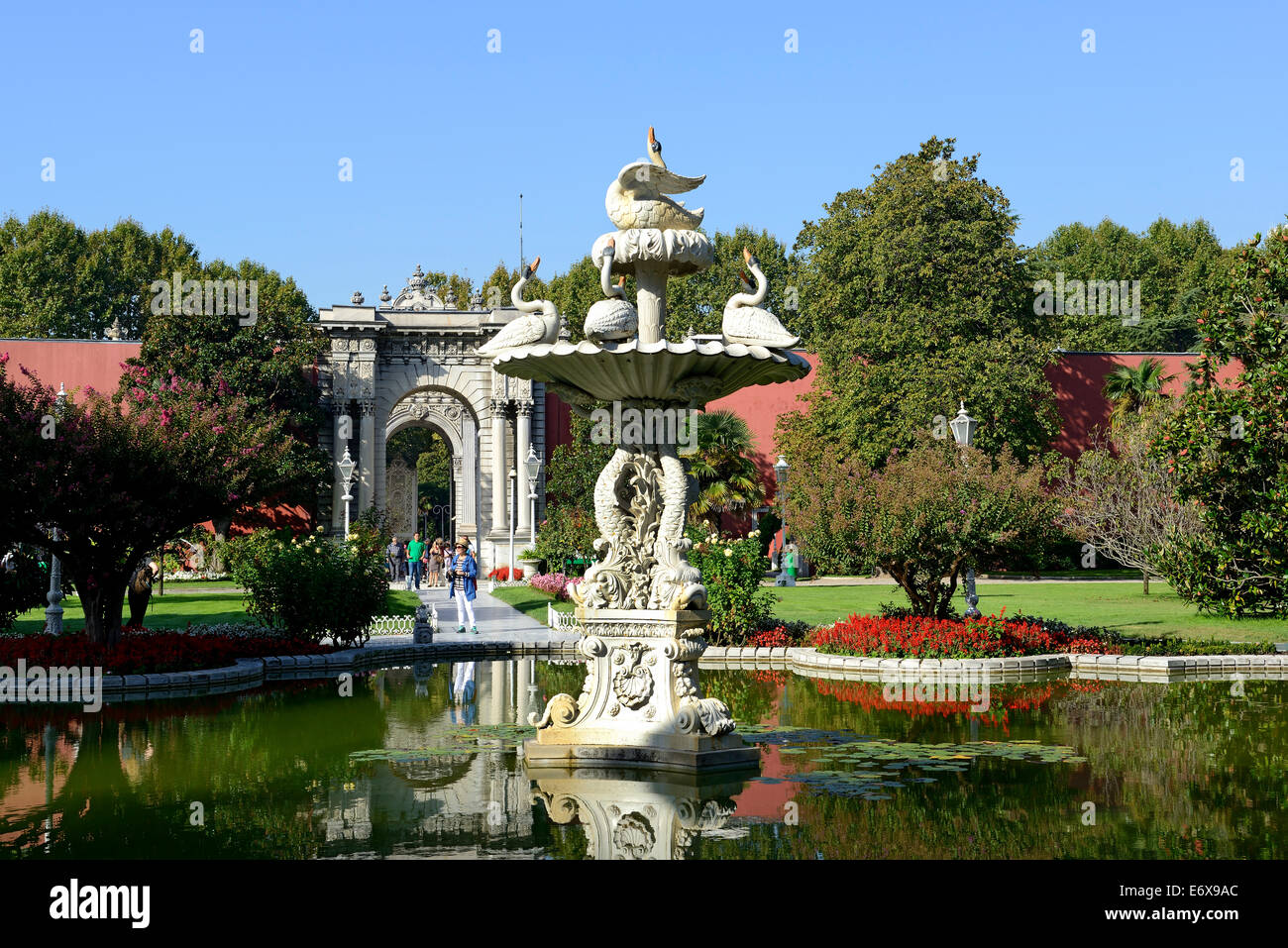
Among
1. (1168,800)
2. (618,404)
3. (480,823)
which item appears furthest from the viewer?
(618,404)

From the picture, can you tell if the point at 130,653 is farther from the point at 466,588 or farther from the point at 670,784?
the point at 466,588

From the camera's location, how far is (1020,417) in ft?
104

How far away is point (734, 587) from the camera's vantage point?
15469 mm

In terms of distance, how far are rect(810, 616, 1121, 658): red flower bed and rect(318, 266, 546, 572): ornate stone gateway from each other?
886 inches

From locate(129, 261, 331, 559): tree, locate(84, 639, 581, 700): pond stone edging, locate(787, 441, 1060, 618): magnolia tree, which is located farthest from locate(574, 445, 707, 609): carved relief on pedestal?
locate(129, 261, 331, 559): tree

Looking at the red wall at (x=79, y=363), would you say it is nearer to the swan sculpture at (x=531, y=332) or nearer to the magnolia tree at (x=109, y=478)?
the magnolia tree at (x=109, y=478)

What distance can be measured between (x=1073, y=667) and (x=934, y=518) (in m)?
2.21

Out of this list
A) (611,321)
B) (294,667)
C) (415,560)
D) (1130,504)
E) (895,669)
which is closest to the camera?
(611,321)

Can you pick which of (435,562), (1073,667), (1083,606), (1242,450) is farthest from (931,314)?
(1073,667)

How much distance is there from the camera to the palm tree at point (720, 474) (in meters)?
30.2

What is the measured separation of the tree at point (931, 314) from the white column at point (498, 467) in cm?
A: 1034

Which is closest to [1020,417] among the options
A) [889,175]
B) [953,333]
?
[953,333]
